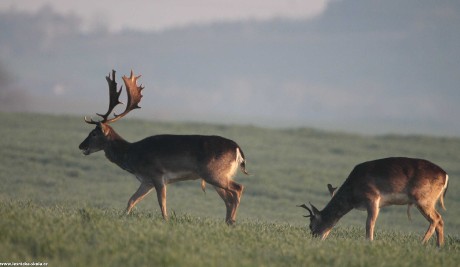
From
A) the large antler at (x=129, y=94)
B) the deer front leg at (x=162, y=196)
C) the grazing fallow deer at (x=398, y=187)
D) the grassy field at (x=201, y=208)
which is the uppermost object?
the large antler at (x=129, y=94)

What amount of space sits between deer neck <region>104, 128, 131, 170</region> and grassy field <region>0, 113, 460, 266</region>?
99cm

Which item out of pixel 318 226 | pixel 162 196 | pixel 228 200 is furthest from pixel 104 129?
pixel 318 226

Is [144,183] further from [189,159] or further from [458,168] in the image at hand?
[458,168]

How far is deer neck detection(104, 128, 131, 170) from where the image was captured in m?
15.0

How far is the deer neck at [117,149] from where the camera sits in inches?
590

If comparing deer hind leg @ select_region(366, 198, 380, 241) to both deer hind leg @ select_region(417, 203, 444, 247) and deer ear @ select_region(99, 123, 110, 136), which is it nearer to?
deer hind leg @ select_region(417, 203, 444, 247)

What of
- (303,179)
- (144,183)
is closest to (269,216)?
(303,179)

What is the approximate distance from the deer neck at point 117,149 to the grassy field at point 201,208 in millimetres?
992

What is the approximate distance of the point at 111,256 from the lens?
9797 millimetres

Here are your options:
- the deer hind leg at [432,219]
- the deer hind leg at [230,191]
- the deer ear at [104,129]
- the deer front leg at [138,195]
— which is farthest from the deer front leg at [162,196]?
the deer hind leg at [432,219]

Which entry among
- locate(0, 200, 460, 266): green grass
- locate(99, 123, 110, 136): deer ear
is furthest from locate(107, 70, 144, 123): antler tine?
locate(0, 200, 460, 266): green grass

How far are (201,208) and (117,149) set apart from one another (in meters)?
14.5

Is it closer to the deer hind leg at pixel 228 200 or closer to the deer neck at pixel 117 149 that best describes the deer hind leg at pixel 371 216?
the deer hind leg at pixel 228 200

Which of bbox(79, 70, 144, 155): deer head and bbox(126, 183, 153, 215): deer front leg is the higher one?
bbox(79, 70, 144, 155): deer head
